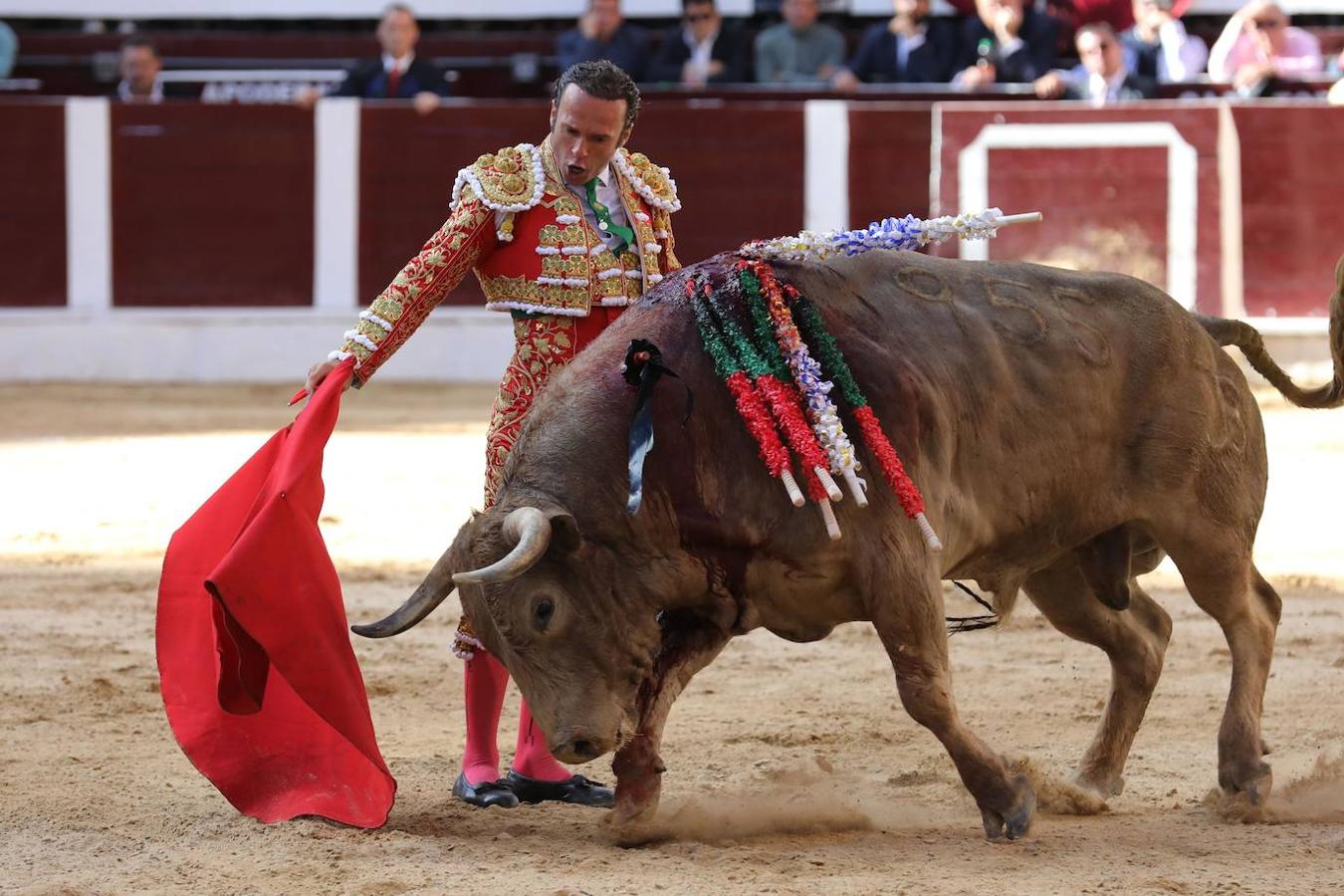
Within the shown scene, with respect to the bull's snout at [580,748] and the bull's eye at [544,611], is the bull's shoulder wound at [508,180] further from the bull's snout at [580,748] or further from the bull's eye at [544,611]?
the bull's snout at [580,748]

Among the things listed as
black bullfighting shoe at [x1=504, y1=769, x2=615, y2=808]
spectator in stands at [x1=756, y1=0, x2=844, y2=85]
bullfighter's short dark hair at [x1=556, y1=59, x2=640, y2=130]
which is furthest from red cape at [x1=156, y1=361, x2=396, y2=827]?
spectator in stands at [x1=756, y1=0, x2=844, y2=85]

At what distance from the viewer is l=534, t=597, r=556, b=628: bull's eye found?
2.97 meters

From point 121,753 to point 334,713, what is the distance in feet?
2.16

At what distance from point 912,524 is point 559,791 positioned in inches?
34.8

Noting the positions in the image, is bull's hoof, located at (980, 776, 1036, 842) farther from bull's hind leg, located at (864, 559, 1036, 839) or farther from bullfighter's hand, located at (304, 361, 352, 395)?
bullfighter's hand, located at (304, 361, 352, 395)

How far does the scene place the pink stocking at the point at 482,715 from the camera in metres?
3.48

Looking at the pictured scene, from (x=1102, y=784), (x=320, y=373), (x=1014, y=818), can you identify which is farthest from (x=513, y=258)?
(x=1102, y=784)

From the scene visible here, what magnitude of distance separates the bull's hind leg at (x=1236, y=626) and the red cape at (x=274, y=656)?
1.42m

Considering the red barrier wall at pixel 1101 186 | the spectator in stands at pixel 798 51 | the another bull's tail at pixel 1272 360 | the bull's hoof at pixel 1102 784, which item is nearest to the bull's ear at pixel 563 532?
the bull's hoof at pixel 1102 784

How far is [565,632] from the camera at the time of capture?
300cm

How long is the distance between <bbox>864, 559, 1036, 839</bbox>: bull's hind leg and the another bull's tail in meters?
1.00

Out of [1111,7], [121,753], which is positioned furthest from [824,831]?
[1111,7]

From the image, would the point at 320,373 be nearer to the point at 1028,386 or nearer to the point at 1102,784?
the point at 1028,386

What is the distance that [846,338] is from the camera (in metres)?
3.18
